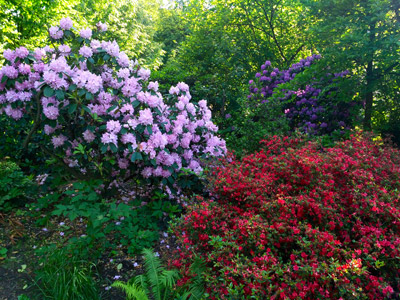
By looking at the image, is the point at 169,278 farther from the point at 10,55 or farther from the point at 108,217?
the point at 10,55

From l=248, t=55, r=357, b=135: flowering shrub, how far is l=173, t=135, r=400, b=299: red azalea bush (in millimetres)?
2882

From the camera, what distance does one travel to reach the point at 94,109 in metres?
3.25

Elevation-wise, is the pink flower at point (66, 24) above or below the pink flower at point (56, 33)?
above

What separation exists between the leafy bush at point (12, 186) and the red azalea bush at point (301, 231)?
7.88 ft

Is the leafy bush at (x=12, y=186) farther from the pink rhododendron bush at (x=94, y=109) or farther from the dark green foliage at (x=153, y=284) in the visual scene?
the dark green foliage at (x=153, y=284)

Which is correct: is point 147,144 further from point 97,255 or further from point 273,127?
point 273,127

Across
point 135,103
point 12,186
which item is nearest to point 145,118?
point 135,103

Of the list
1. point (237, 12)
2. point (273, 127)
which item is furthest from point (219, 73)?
point (273, 127)

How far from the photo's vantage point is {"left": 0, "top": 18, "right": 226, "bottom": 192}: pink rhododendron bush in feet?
10.0

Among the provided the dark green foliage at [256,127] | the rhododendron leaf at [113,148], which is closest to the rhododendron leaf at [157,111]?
the rhododendron leaf at [113,148]

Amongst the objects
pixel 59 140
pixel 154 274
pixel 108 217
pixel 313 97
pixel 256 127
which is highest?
pixel 313 97

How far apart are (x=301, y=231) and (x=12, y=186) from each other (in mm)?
3586

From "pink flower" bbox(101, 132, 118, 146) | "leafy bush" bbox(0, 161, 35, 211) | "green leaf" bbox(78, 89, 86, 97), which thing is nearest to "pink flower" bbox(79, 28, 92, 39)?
"green leaf" bbox(78, 89, 86, 97)

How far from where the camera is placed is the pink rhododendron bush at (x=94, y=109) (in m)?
3.06
